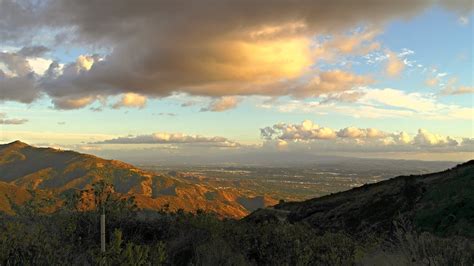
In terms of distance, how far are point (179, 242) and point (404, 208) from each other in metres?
26.8

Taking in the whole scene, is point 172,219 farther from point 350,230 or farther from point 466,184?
point 466,184

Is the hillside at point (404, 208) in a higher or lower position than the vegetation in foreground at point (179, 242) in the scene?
lower

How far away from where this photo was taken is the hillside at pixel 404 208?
27.1m

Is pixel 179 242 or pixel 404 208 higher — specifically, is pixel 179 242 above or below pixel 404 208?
above

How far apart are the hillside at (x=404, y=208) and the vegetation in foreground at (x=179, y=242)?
40.7 ft

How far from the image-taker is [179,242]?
14867 millimetres

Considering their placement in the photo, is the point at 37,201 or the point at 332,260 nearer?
the point at 332,260

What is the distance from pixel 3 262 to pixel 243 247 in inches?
300

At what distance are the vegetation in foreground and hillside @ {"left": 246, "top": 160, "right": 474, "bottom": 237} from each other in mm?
12414

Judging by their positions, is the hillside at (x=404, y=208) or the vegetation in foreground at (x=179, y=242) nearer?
the vegetation in foreground at (x=179, y=242)

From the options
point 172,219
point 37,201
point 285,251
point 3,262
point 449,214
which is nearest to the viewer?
point 3,262

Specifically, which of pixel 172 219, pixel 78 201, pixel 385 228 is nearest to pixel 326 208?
pixel 385 228

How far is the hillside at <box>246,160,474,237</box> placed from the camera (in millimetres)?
27141

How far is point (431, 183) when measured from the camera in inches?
1558
